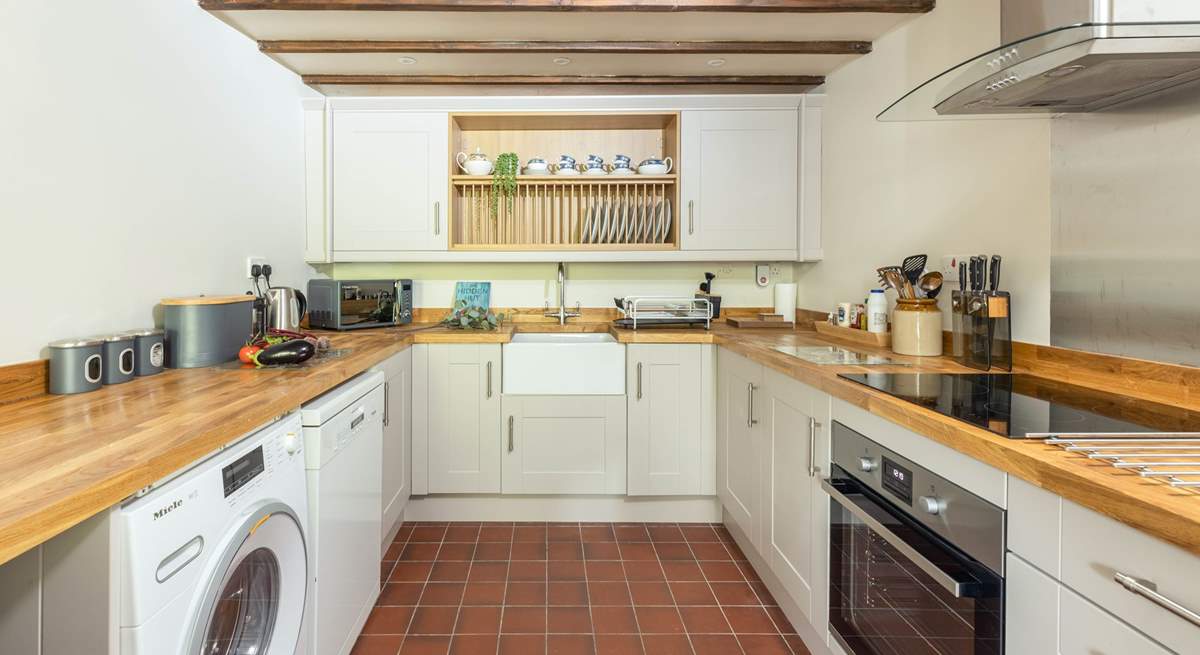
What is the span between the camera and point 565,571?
218cm

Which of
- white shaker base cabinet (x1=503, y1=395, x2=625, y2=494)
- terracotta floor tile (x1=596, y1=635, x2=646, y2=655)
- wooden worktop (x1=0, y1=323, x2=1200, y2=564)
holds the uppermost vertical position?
wooden worktop (x1=0, y1=323, x2=1200, y2=564)

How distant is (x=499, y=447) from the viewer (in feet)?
8.47

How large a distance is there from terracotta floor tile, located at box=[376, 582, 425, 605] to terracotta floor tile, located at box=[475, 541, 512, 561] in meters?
0.29

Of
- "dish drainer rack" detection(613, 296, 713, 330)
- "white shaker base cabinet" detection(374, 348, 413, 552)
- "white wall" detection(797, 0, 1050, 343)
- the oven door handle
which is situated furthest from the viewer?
"dish drainer rack" detection(613, 296, 713, 330)

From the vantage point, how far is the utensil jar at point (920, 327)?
6.07 feet

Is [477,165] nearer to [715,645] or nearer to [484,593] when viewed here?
[484,593]

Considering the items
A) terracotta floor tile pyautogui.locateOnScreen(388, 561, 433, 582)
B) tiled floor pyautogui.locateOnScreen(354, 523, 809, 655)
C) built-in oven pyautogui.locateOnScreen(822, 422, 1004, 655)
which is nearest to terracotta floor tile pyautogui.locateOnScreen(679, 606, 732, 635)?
tiled floor pyautogui.locateOnScreen(354, 523, 809, 655)

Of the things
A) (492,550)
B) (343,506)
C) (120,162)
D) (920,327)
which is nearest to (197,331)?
(120,162)

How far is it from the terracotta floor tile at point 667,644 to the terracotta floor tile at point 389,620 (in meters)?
0.79

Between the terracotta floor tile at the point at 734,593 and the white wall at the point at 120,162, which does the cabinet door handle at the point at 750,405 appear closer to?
the terracotta floor tile at the point at 734,593

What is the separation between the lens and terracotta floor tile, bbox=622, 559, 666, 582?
2147 mm

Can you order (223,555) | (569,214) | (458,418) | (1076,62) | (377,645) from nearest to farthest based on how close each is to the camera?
(223,555) < (1076,62) < (377,645) < (458,418) < (569,214)

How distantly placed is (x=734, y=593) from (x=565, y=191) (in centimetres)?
220

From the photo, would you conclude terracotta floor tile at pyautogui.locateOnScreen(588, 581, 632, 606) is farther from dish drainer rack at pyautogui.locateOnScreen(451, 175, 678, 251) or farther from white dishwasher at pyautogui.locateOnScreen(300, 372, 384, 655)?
dish drainer rack at pyautogui.locateOnScreen(451, 175, 678, 251)
